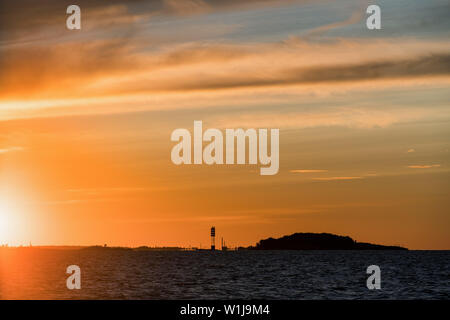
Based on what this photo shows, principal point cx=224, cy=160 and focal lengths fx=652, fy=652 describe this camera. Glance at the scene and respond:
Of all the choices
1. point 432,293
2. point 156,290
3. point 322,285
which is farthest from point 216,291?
point 432,293

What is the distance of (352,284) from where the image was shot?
88.5 metres

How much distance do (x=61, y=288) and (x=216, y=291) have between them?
19.3 meters

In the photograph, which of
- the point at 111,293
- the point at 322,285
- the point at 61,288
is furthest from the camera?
the point at 322,285
